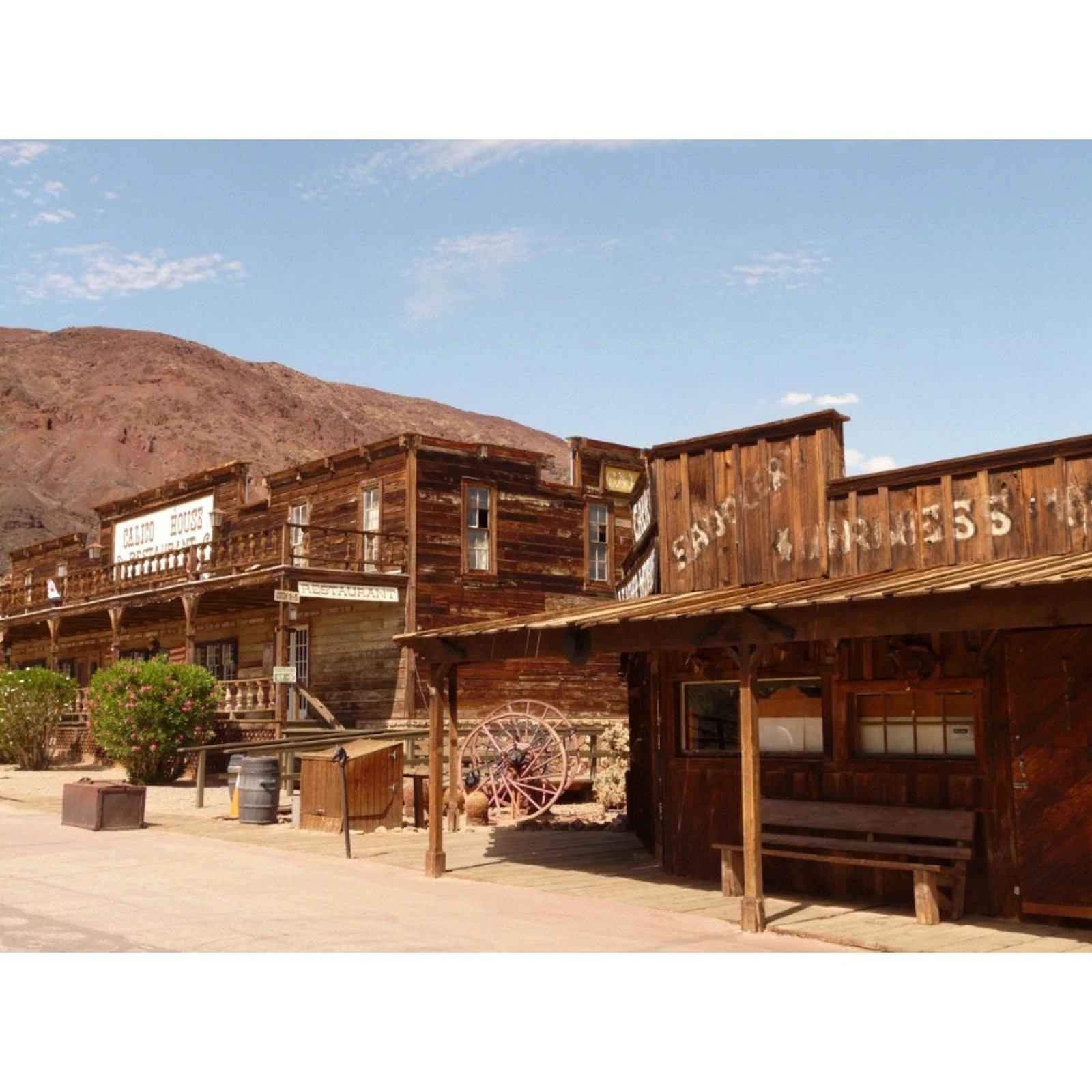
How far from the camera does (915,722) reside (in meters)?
10.8

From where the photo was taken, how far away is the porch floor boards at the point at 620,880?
30.0 ft

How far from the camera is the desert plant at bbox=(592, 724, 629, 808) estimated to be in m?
20.4

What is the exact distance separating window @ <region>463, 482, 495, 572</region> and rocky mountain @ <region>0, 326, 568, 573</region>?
64089 millimetres

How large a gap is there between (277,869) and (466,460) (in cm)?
1504

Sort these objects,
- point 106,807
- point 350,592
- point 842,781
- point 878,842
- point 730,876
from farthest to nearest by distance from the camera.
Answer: point 350,592
point 106,807
point 730,876
point 842,781
point 878,842

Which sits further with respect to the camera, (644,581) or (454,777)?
(454,777)

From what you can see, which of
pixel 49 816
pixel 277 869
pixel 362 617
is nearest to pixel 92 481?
pixel 362 617

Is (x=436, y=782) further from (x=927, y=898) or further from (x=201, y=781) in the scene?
(x=201, y=781)

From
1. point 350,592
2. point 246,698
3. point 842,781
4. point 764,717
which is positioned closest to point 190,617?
point 246,698

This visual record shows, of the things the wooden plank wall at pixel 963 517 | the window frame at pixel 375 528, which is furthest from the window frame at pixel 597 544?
the wooden plank wall at pixel 963 517

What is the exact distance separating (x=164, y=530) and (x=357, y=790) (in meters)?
20.2

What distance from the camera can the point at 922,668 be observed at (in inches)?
414

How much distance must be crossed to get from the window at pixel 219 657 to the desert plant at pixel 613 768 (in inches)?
436

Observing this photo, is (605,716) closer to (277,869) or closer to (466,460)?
(466,460)
